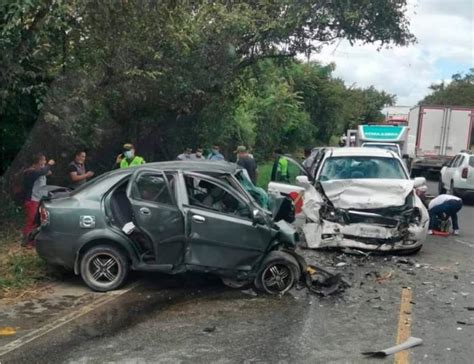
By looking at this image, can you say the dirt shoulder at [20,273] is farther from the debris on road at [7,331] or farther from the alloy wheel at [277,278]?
the alloy wheel at [277,278]

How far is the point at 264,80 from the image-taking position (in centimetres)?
1958

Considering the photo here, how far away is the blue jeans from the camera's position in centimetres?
1128

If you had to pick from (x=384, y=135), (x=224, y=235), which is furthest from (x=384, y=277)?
(x=384, y=135)

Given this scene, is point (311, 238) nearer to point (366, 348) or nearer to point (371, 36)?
point (366, 348)

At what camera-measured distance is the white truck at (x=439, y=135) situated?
26578 mm

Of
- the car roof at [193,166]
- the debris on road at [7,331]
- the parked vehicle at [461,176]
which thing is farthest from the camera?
the parked vehicle at [461,176]

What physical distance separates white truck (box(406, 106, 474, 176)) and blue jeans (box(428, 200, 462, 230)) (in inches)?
613

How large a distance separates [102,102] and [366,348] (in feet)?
30.5

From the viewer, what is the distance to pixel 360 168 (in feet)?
35.3

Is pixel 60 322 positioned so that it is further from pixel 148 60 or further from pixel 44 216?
pixel 148 60

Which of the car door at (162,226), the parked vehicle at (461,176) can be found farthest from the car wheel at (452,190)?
the car door at (162,226)

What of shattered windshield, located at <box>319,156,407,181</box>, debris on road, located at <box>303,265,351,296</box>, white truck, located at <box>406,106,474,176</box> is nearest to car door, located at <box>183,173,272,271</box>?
debris on road, located at <box>303,265,351,296</box>

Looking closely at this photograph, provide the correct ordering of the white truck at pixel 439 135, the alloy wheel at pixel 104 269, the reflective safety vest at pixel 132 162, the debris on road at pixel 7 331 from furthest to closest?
1. the white truck at pixel 439 135
2. the reflective safety vest at pixel 132 162
3. the alloy wheel at pixel 104 269
4. the debris on road at pixel 7 331

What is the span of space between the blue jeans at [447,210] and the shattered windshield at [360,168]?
4.55 ft
